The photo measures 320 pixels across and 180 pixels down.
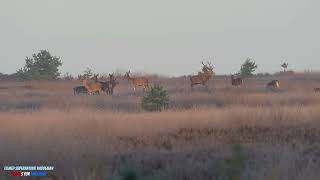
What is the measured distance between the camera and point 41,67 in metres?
63.1

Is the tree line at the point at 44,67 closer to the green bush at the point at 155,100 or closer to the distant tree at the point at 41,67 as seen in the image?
the distant tree at the point at 41,67

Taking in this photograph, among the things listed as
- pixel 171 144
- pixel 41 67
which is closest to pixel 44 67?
pixel 41 67

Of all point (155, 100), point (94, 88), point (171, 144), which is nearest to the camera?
point (171, 144)

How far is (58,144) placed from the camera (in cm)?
1364

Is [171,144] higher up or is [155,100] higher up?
[155,100]

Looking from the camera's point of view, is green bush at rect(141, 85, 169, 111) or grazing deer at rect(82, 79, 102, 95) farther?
grazing deer at rect(82, 79, 102, 95)

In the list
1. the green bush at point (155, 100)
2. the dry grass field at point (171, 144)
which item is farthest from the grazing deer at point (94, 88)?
the dry grass field at point (171, 144)

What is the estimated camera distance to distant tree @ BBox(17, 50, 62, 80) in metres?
62.4

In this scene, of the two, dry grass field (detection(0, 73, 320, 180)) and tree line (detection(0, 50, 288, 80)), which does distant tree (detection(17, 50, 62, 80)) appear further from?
dry grass field (detection(0, 73, 320, 180))

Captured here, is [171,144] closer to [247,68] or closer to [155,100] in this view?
[155,100]

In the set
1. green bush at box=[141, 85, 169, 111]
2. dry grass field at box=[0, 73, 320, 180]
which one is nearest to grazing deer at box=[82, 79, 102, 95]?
green bush at box=[141, 85, 169, 111]

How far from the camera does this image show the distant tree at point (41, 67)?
2457 inches

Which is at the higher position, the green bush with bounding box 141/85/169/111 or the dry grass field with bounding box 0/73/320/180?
the green bush with bounding box 141/85/169/111

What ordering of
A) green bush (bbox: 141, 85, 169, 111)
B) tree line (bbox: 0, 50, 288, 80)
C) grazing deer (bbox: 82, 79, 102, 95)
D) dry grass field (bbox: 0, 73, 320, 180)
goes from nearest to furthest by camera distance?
dry grass field (bbox: 0, 73, 320, 180), green bush (bbox: 141, 85, 169, 111), grazing deer (bbox: 82, 79, 102, 95), tree line (bbox: 0, 50, 288, 80)
